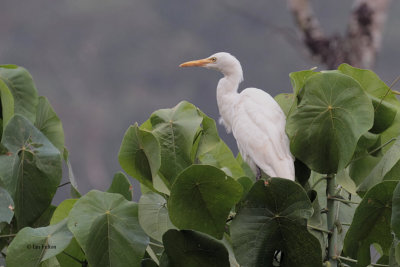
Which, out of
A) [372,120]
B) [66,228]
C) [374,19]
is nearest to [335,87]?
[372,120]

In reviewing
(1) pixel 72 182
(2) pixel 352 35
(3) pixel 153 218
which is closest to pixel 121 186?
(1) pixel 72 182

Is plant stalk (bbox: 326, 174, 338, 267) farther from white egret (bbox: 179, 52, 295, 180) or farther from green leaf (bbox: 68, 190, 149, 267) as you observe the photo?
green leaf (bbox: 68, 190, 149, 267)

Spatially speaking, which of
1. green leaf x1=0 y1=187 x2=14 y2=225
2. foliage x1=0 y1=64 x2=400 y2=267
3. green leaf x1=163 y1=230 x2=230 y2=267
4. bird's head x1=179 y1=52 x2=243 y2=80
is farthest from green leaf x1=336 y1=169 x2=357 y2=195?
green leaf x1=0 y1=187 x2=14 y2=225

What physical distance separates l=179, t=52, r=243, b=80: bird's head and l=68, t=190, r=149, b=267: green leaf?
0.69m

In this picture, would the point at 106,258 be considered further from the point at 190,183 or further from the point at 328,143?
the point at 328,143

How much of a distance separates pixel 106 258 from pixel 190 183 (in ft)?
0.79

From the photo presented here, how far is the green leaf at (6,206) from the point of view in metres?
1.30

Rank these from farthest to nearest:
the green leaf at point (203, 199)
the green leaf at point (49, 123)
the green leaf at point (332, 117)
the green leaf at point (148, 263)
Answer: the green leaf at point (49, 123), the green leaf at point (148, 263), the green leaf at point (332, 117), the green leaf at point (203, 199)

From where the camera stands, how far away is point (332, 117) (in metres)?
1.19

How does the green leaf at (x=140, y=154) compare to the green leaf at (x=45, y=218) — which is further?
the green leaf at (x=45, y=218)

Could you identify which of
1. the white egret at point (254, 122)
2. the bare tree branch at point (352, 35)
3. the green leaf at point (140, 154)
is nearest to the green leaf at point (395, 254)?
the white egret at point (254, 122)

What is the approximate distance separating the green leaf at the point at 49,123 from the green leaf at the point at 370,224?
2.58 feet

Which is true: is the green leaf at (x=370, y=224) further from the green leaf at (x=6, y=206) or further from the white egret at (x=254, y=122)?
the green leaf at (x=6, y=206)

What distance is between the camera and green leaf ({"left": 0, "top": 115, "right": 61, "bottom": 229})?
134cm
